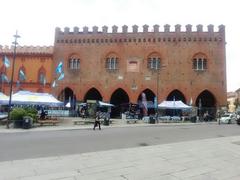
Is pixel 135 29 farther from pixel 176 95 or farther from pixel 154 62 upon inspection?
pixel 176 95

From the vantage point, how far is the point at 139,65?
45.0 meters

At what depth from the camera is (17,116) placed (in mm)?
24016

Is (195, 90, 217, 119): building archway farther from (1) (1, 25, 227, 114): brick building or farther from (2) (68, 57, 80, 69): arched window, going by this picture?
(2) (68, 57, 80, 69): arched window

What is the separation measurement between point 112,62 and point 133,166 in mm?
37763

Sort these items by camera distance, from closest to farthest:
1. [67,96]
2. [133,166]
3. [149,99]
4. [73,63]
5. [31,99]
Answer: [133,166], [31,99], [149,99], [73,63], [67,96]

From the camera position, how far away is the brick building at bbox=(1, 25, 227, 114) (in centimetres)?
4359

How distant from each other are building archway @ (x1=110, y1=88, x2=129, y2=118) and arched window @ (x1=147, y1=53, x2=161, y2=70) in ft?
17.5

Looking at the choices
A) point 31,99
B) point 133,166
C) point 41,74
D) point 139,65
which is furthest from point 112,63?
point 133,166

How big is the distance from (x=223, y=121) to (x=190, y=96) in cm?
637

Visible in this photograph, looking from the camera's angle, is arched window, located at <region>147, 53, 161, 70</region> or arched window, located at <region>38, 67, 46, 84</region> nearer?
arched window, located at <region>147, 53, 161, 70</region>

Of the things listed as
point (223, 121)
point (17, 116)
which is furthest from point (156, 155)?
point (223, 121)

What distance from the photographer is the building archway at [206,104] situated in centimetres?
4369

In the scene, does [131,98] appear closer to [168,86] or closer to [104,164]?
[168,86]

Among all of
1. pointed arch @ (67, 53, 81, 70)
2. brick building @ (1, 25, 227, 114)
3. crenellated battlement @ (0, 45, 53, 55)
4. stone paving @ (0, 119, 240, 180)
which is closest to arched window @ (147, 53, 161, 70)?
brick building @ (1, 25, 227, 114)
